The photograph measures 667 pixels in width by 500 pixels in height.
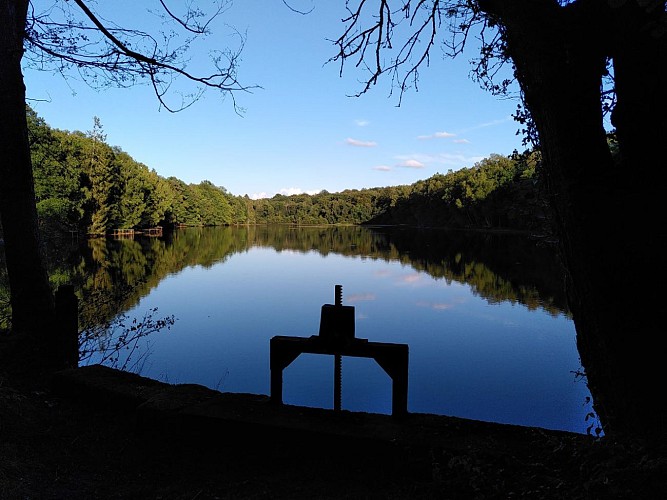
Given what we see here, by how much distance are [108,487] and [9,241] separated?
3.29m

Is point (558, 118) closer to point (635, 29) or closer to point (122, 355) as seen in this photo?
point (635, 29)

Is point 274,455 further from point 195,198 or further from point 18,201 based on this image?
point 195,198

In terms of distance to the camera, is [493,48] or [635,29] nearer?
[635,29]

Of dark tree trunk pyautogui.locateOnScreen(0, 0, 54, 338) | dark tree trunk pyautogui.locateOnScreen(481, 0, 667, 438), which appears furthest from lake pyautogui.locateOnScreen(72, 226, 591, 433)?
dark tree trunk pyautogui.locateOnScreen(0, 0, 54, 338)

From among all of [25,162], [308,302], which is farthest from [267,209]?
[25,162]

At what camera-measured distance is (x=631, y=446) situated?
90.4 inches

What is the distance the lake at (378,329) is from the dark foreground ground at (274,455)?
213 centimetres

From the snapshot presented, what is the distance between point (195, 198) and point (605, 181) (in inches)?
4895

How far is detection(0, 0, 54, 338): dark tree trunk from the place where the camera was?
4.78 meters

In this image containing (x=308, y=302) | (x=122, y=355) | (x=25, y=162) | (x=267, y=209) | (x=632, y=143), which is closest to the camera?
(x=632, y=143)

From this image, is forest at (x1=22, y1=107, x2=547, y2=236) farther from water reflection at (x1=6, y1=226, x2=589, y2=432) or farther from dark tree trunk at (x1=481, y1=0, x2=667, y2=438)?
water reflection at (x1=6, y1=226, x2=589, y2=432)

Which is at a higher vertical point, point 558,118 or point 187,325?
point 558,118

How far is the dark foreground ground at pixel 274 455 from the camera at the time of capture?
98.5 inches

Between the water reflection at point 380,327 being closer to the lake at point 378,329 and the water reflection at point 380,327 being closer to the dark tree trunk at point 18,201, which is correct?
the lake at point 378,329
